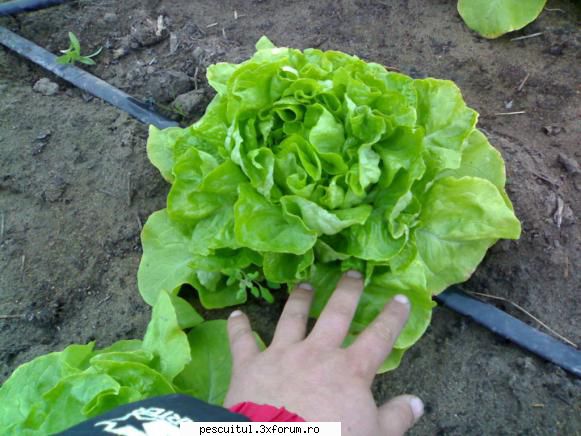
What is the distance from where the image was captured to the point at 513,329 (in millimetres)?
2270

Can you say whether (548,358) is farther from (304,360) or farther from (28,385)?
(28,385)

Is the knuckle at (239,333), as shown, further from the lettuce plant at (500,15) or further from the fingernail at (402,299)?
the lettuce plant at (500,15)

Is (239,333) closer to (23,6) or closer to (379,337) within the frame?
(379,337)

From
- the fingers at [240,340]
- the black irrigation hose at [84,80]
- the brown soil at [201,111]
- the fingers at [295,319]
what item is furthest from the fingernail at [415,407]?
the black irrigation hose at [84,80]

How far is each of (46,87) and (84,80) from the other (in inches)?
8.8

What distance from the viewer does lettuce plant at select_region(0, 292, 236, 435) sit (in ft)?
5.67

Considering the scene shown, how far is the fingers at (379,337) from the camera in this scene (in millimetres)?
1834

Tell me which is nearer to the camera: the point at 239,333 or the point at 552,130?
the point at 239,333

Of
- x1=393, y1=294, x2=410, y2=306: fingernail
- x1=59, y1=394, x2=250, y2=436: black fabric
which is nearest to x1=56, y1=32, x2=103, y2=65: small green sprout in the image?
x1=393, y1=294, x2=410, y2=306: fingernail

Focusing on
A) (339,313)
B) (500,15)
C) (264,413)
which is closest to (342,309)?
(339,313)

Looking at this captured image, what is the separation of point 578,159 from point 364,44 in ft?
4.28

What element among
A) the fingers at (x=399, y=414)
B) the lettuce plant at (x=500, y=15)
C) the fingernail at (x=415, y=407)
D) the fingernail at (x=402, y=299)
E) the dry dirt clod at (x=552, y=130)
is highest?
the lettuce plant at (x=500, y=15)

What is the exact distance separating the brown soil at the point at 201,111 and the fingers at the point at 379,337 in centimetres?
37

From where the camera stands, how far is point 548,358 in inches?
87.0
